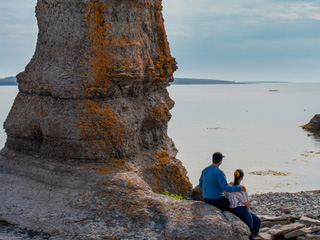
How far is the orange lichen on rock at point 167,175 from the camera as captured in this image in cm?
1216

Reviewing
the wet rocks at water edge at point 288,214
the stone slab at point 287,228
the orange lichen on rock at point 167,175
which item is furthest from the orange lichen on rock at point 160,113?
the stone slab at point 287,228

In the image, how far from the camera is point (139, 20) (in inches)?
464

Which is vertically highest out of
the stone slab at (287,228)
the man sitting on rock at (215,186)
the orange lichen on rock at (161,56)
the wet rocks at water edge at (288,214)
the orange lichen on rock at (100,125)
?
the orange lichen on rock at (161,56)

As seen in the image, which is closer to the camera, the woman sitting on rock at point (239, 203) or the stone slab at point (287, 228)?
the woman sitting on rock at point (239, 203)

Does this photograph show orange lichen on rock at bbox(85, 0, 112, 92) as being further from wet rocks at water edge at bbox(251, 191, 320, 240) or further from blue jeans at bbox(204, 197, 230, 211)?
wet rocks at water edge at bbox(251, 191, 320, 240)

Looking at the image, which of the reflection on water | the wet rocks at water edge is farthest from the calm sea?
the wet rocks at water edge

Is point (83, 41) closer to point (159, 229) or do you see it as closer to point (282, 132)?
point (159, 229)

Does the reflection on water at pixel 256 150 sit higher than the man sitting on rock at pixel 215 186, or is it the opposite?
the man sitting on rock at pixel 215 186

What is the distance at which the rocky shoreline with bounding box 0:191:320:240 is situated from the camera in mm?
9445

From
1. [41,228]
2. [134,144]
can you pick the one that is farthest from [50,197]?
[134,144]

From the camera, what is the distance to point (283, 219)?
12.9 metres

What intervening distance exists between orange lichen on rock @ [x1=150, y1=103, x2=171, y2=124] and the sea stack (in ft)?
0.09

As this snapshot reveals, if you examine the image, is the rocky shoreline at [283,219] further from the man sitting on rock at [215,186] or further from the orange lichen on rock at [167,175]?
the orange lichen on rock at [167,175]

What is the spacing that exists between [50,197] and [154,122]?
3640 mm
